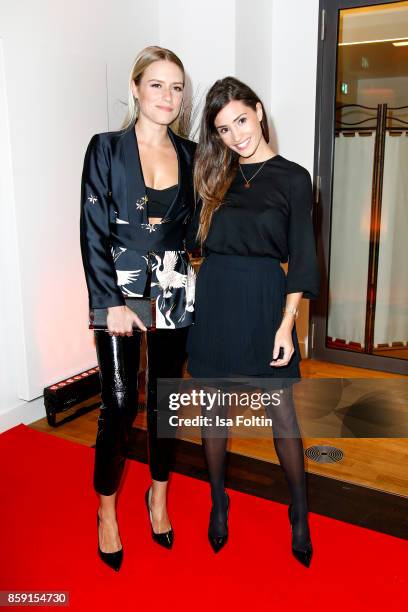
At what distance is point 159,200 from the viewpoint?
1781mm

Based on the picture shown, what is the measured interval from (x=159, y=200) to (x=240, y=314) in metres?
0.42

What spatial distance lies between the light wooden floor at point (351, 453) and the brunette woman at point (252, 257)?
0.71 metres

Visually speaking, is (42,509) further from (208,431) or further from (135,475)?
(208,431)

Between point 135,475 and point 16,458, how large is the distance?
572mm

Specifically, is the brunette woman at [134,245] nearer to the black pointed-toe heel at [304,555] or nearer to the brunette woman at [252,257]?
the brunette woman at [252,257]

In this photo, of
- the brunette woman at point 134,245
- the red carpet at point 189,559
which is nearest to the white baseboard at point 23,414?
the red carpet at point 189,559

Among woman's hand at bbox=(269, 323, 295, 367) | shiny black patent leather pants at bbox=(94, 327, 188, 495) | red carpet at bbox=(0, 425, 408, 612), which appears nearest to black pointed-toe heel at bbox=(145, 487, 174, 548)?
red carpet at bbox=(0, 425, 408, 612)

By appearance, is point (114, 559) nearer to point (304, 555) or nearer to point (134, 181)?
point (304, 555)

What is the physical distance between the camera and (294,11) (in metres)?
3.71

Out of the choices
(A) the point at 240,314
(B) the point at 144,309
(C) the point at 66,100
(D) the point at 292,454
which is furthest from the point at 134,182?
(C) the point at 66,100

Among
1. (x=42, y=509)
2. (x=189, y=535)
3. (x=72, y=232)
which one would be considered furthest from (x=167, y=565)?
(x=72, y=232)

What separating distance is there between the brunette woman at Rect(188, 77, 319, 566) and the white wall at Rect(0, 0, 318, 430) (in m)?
1.32

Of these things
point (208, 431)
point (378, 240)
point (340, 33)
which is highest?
point (340, 33)

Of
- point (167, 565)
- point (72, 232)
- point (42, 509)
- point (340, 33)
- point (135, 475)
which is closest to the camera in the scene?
point (167, 565)
